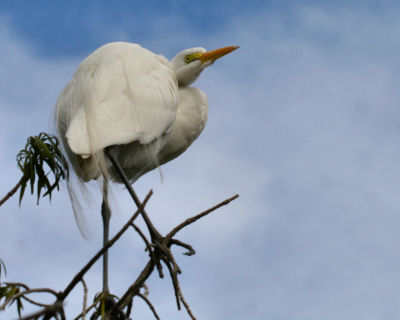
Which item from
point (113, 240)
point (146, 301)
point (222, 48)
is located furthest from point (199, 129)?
point (113, 240)

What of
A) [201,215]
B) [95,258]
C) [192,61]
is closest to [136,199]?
[201,215]

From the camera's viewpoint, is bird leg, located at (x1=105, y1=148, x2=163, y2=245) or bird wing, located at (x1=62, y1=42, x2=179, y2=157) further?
bird leg, located at (x1=105, y1=148, x2=163, y2=245)

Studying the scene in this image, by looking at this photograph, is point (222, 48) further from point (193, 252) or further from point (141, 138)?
point (193, 252)

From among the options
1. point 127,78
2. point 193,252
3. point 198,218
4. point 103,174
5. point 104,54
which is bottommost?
point 198,218

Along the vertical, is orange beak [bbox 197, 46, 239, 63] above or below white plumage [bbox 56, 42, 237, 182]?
above

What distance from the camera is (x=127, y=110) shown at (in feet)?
10.1

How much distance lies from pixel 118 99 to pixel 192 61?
3.29 feet

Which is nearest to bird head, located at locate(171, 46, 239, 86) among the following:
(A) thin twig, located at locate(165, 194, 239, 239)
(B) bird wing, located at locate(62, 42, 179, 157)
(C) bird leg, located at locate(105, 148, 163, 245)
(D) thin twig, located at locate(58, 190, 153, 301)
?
(B) bird wing, located at locate(62, 42, 179, 157)

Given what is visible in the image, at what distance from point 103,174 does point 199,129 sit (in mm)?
1065

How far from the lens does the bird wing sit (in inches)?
114

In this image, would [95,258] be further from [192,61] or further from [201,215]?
[192,61]

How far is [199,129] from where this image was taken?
3.94 meters

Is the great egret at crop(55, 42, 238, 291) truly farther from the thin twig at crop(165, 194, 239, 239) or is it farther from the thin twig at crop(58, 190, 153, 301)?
the thin twig at crop(58, 190, 153, 301)

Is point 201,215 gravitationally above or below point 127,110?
below
